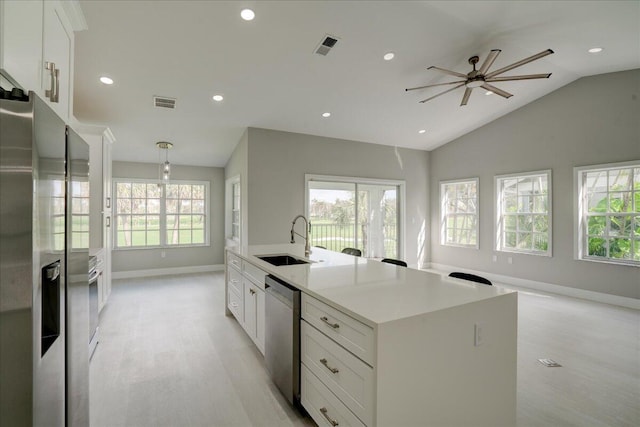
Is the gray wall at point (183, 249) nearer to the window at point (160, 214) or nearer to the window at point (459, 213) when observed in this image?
the window at point (160, 214)

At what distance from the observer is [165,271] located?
6504 mm

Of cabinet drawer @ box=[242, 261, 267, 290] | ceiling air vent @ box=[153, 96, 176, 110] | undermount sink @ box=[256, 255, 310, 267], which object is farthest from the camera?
ceiling air vent @ box=[153, 96, 176, 110]

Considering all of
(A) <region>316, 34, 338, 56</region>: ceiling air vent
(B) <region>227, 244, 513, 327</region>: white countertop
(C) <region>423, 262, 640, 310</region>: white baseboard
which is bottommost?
(C) <region>423, 262, 640, 310</region>: white baseboard

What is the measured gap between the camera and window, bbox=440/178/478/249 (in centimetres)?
667

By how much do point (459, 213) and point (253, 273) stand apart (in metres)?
5.74

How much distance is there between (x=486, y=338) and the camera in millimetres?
1638

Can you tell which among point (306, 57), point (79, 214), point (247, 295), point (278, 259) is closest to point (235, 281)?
point (247, 295)

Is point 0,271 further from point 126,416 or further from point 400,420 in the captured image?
point 126,416

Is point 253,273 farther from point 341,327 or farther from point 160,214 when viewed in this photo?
point 160,214

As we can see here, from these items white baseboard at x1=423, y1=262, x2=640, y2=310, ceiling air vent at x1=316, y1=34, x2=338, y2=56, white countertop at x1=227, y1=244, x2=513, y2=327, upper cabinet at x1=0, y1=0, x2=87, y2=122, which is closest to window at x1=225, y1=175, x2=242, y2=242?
ceiling air vent at x1=316, y1=34, x2=338, y2=56

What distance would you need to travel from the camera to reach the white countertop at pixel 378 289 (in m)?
1.43

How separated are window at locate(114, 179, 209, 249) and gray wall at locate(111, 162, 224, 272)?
5.2 inches

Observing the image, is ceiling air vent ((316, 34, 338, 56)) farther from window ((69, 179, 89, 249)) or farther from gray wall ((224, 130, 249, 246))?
window ((69, 179, 89, 249))

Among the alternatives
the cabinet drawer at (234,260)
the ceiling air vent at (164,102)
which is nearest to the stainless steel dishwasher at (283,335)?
the cabinet drawer at (234,260)
